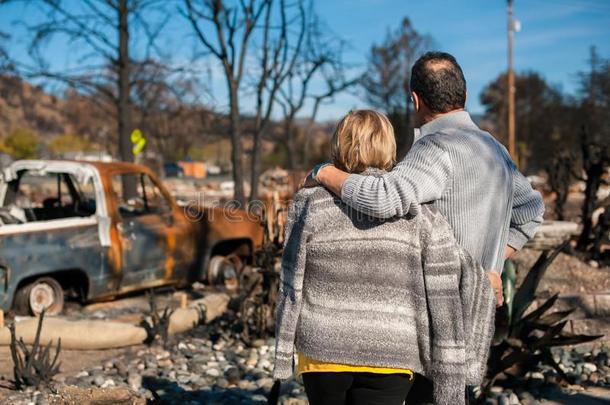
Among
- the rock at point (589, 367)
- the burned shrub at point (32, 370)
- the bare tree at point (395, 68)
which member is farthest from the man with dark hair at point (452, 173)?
the bare tree at point (395, 68)

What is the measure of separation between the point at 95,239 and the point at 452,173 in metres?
5.53

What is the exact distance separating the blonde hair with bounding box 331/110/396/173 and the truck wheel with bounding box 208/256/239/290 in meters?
6.48

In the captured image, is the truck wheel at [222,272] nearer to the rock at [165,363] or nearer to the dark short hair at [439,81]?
the rock at [165,363]

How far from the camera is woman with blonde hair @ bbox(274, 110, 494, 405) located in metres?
2.26

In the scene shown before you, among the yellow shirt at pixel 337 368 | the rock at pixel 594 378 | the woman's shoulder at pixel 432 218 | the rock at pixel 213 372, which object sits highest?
the woman's shoulder at pixel 432 218

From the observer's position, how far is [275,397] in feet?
10.5

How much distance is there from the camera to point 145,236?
25.3 feet

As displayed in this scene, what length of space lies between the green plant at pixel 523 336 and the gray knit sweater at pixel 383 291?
225cm

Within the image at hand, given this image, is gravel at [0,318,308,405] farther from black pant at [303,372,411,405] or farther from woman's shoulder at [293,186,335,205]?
woman's shoulder at [293,186,335,205]

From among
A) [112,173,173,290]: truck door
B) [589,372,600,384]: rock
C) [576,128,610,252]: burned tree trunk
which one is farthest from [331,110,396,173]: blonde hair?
[576,128,610,252]: burned tree trunk

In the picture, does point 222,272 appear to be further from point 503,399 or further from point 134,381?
point 503,399

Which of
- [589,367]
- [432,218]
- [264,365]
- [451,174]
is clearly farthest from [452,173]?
[264,365]

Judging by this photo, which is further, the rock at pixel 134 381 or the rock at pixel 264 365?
the rock at pixel 264 365

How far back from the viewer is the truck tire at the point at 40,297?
6.77 m
